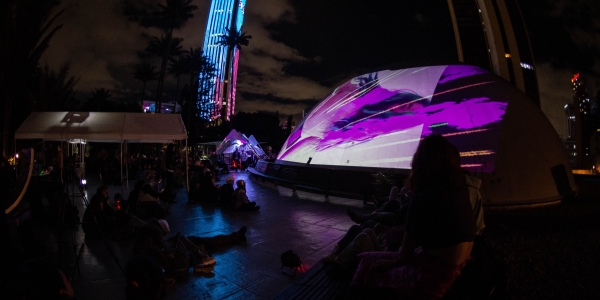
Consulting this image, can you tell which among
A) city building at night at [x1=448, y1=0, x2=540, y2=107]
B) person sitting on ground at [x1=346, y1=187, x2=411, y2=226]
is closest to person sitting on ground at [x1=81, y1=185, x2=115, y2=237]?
person sitting on ground at [x1=346, y1=187, x2=411, y2=226]

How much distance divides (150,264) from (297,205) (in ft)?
25.7

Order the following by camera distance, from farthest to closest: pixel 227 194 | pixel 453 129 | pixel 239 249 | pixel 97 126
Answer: pixel 453 129 → pixel 227 194 → pixel 97 126 → pixel 239 249

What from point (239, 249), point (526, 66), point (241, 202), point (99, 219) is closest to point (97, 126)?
point (99, 219)

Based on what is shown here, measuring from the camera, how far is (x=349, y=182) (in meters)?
13.0

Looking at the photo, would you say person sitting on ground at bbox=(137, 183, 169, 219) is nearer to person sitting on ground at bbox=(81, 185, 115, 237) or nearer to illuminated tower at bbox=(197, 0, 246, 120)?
person sitting on ground at bbox=(81, 185, 115, 237)

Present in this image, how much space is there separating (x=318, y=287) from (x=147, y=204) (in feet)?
20.7

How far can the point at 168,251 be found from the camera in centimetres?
464

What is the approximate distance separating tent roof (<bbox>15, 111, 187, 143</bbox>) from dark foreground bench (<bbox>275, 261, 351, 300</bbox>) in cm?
761

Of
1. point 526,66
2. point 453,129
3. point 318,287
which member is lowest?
point 318,287

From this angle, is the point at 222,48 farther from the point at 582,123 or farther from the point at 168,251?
the point at 168,251

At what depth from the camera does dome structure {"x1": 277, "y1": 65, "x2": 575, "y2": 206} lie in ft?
37.0

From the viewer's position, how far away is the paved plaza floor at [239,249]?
4273 mm

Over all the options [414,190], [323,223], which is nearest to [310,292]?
[414,190]

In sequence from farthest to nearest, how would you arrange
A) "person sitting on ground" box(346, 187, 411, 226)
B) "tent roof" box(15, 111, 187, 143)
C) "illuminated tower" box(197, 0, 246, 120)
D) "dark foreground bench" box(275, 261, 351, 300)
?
"illuminated tower" box(197, 0, 246, 120) < "tent roof" box(15, 111, 187, 143) < "person sitting on ground" box(346, 187, 411, 226) < "dark foreground bench" box(275, 261, 351, 300)
